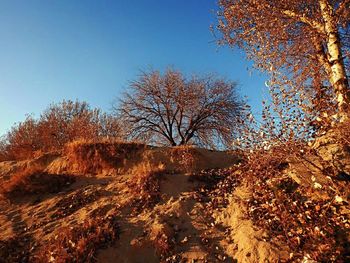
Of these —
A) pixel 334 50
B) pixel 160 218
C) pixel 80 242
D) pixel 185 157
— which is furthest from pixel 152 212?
pixel 334 50

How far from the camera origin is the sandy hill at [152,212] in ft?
21.7

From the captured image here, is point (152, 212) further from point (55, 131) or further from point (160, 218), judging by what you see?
point (55, 131)

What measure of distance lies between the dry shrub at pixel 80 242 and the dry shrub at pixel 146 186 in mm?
1210

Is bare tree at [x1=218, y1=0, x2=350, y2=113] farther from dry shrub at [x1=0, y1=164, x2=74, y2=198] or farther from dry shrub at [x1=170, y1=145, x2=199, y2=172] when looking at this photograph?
dry shrub at [x1=0, y1=164, x2=74, y2=198]

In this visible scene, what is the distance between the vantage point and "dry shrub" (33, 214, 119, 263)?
6.86 m

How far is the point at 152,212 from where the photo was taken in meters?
8.70

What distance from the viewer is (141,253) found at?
708 cm

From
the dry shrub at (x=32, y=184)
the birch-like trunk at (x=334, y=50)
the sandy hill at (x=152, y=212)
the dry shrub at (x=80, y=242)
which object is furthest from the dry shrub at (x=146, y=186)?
the birch-like trunk at (x=334, y=50)

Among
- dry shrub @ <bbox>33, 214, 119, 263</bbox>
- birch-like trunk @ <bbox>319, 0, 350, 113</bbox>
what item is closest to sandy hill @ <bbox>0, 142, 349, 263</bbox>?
dry shrub @ <bbox>33, 214, 119, 263</bbox>

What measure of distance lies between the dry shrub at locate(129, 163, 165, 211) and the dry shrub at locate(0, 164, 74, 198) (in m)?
2.78

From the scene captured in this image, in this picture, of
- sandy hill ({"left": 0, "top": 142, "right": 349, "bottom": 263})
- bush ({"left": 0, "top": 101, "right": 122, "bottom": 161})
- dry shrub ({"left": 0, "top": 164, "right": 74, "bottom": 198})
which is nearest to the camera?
sandy hill ({"left": 0, "top": 142, "right": 349, "bottom": 263})

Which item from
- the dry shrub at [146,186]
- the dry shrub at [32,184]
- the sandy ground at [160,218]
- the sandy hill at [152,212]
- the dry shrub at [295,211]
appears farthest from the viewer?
the dry shrub at [32,184]

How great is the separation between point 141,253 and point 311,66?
8.20m

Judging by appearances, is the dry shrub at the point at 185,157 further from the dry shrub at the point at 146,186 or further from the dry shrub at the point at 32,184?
the dry shrub at the point at 32,184
